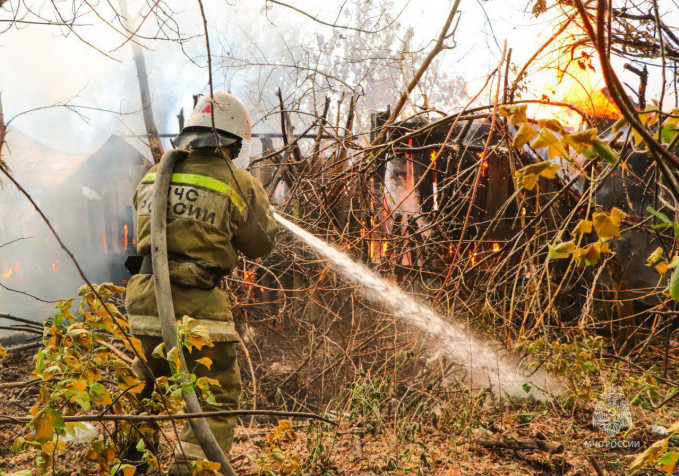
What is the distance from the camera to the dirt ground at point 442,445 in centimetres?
309

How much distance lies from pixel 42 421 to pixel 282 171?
185 inches

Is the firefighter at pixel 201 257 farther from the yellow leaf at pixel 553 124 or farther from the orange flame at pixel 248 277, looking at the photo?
the orange flame at pixel 248 277

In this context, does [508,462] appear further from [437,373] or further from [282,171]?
[282,171]

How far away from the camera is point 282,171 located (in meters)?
5.91

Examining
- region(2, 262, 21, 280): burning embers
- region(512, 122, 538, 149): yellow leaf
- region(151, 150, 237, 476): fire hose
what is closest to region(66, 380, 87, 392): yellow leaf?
region(151, 150, 237, 476): fire hose

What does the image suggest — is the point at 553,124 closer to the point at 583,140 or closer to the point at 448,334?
the point at 583,140

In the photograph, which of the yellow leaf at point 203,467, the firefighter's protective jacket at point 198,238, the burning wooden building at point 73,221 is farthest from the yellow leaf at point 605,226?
the burning wooden building at point 73,221

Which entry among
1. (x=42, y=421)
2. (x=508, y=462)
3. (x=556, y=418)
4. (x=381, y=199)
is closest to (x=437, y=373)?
(x=556, y=418)

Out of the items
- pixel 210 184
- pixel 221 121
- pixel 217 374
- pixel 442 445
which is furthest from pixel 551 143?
pixel 442 445

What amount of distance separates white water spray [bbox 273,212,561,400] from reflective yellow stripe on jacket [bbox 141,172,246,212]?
1215mm

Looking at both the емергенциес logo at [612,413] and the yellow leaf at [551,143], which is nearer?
the yellow leaf at [551,143]

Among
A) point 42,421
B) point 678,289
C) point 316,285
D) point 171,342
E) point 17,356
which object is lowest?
point 17,356

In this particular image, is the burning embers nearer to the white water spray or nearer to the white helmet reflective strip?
the white water spray

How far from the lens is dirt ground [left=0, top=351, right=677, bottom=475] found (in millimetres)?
3090
